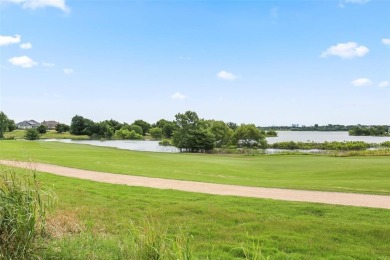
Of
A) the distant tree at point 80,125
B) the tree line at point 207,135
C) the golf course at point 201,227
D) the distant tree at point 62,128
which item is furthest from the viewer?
the distant tree at point 62,128

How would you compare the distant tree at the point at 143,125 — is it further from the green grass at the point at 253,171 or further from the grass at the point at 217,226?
the grass at the point at 217,226

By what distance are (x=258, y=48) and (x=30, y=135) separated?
3218 inches

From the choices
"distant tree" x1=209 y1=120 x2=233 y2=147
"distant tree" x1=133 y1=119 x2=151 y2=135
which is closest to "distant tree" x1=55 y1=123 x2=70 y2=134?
"distant tree" x1=133 y1=119 x2=151 y2=135

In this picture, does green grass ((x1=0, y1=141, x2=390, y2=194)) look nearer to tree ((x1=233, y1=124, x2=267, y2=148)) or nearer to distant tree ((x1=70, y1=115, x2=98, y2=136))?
tree ((x1=233, y1=124, x2=267, y2=148))

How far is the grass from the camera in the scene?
250 inches

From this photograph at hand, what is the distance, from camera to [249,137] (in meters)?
79.6

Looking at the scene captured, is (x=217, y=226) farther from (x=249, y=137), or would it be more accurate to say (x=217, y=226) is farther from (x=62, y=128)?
(x=62, y=128)

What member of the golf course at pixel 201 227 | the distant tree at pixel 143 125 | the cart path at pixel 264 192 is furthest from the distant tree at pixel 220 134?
the golf course at pixel 201 227

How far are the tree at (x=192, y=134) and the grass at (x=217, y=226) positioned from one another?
198 ft

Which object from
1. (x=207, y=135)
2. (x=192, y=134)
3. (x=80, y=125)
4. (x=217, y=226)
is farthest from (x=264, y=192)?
(x=80, y=125)

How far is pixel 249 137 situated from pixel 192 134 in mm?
13827

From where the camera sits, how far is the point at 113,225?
26.5ft

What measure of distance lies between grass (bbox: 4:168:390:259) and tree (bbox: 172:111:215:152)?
6033 centimetres

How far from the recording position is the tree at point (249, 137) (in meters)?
79.5
